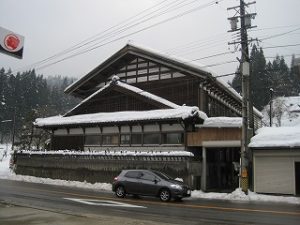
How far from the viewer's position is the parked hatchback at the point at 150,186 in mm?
19719

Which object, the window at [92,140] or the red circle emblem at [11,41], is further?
the window at [92,140]

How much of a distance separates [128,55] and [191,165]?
519 inches

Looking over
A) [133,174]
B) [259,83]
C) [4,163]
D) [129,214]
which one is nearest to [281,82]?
[259,83]

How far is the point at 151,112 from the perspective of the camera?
99.1ft

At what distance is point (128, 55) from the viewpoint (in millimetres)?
35250

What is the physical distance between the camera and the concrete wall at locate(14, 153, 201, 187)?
87.7 ft

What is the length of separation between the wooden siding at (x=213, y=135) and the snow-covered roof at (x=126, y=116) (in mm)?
1223

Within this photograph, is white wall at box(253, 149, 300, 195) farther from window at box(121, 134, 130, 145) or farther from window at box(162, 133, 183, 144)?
window at box(121, 134, 130, 145)

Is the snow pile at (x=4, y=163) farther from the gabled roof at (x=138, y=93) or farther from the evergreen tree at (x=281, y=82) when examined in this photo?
the evergreen tree at (x=281, y=82)

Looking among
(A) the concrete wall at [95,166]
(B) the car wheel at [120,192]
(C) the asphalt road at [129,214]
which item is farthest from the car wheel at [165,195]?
(A) the concrete wall at [95,166]

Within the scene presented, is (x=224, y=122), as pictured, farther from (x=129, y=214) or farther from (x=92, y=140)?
(x=129, y=214)

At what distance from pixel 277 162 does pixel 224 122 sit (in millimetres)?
4543

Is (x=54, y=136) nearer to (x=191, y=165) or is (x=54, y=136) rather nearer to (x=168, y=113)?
(x=168, y=113)

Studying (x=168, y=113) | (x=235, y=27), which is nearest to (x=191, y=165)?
(x=168, y=113)
